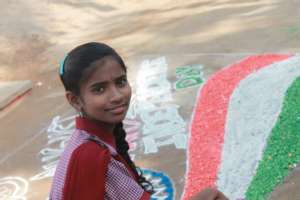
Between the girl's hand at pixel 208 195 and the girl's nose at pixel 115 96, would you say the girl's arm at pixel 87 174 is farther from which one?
the girl's hand at pixel 208 195

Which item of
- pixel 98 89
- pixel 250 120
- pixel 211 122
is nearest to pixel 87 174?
pixel 98 89

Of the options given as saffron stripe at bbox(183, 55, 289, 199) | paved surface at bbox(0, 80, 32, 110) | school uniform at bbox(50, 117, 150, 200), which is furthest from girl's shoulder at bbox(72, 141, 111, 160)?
paved surface at bbox(0, 80, 32, 110)

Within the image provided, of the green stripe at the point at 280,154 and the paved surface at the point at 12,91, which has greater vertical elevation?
the green stripe at the point at 280,154

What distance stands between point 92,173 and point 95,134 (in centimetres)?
20

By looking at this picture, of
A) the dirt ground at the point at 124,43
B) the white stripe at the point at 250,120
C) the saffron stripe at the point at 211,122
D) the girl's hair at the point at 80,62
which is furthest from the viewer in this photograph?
the dirt ground at the point at 124,43

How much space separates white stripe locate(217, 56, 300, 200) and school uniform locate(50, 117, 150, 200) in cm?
277

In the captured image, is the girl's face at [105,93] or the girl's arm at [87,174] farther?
the girl's face at [105,93]

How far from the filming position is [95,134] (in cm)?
176

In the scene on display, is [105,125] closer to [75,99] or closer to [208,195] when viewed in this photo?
[75,99]

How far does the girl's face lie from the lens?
176cm

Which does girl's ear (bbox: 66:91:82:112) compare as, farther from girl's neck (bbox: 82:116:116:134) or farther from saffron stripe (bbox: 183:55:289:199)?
saffron stripe (bbox: 183:55:289:199)

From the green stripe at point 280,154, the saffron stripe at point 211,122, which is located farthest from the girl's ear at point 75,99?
the saffron stripe at point 211,122

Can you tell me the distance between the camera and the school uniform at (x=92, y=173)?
159 centimetres

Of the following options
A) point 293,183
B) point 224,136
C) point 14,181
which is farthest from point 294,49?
point 14,181
